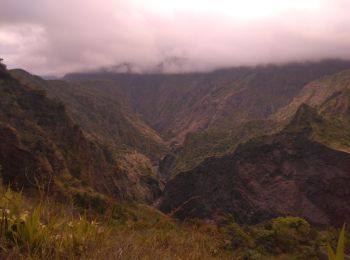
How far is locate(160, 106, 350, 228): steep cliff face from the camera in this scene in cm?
6781

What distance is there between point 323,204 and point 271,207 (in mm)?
9937

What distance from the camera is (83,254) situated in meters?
4.31

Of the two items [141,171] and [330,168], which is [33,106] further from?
[141,171]

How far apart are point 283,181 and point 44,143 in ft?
144

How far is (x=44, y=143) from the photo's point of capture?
58.1 metres

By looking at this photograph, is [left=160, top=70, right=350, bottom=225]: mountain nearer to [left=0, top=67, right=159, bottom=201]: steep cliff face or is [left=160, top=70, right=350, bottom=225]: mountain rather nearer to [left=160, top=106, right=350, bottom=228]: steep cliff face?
[left=160, top=106, right=350, bottom=228]: steep cliff face

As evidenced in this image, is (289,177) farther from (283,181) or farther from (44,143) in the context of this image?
(44,143)

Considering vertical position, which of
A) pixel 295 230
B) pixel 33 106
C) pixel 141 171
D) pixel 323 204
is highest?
pixel 33 106

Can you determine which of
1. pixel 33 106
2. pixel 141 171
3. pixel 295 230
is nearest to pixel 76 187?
pixel 33 106

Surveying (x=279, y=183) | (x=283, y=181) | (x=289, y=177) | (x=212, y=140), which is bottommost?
(x=212, y=140)

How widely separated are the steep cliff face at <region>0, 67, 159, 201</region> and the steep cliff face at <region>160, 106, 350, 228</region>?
18.1 meters

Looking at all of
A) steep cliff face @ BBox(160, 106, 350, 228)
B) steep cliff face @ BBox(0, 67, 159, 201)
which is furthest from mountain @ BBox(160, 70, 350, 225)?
steep cliff face @ BBox(0, 67, 159, 201)

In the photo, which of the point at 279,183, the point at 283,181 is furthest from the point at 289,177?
the point at 279,183

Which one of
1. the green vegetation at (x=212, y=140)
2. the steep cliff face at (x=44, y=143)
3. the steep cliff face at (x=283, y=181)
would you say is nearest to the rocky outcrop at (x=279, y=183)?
the steep cliff face at (x=283, y=181)
